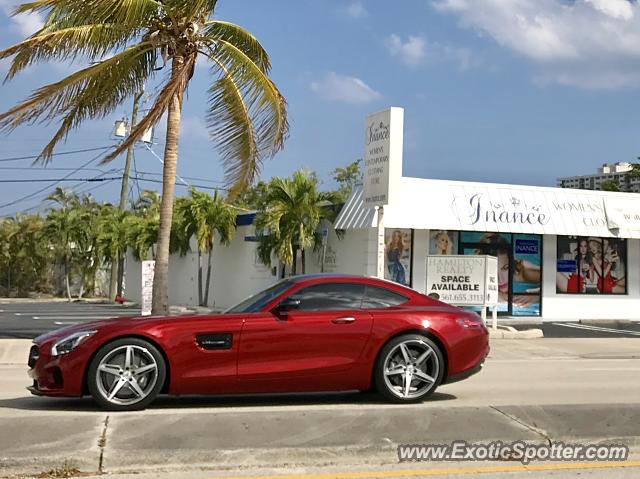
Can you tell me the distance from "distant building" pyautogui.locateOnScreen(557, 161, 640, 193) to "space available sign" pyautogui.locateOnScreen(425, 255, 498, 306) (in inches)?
1869

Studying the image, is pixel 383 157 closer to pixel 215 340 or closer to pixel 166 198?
pixel 166 198

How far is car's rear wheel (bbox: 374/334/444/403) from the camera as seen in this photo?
7.91 m

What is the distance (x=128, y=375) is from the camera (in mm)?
7355

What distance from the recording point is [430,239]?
23438 millimetres

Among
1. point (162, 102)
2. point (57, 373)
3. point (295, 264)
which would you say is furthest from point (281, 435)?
point (295, 264)

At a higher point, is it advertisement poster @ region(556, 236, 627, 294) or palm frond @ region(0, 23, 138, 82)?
palm frond @ region(0, 23, 138, 82)

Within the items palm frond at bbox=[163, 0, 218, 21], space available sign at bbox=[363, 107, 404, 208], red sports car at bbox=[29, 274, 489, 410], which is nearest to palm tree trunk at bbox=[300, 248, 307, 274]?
space available sign at bbox=[363, 107, 404, 208]

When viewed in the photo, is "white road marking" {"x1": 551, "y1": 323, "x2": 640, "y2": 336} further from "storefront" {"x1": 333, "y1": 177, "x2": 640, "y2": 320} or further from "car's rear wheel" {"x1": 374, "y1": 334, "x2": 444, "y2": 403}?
"car's rear wheel" {"x1": 374, "y1": 334, "x2": 444, "y2": 403}

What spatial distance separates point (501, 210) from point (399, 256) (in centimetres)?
340

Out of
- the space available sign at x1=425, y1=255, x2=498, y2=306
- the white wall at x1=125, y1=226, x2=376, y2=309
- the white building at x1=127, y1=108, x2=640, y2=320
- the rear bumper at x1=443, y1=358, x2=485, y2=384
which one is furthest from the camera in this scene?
the white wall at x1=125, y1=226, x2=376, y2=309

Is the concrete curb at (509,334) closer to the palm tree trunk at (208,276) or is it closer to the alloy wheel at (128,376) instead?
the alloy wheel at (128,376)

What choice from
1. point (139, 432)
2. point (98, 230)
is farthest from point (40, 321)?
point (139, 432)

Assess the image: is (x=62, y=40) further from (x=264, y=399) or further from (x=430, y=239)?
(x=430, y=239)

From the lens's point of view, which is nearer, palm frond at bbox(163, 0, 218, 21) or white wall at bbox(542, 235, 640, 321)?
palm frond at bbox(163, 0, 218, 21)
